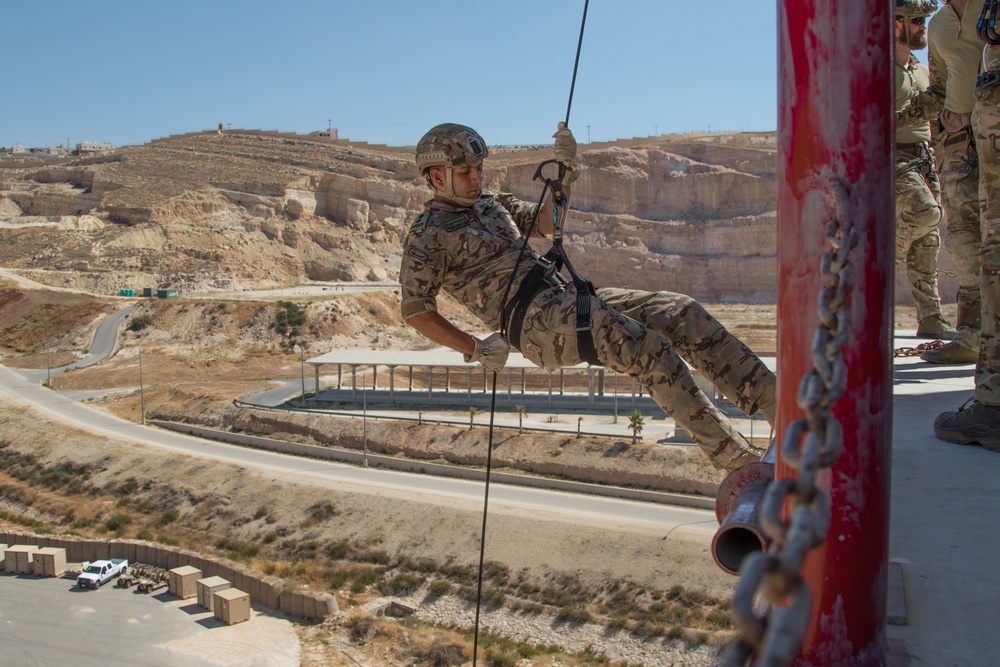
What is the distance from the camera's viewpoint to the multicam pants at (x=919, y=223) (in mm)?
11000

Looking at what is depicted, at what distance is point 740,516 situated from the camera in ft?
10.8

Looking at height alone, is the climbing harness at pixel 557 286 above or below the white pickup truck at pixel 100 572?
above

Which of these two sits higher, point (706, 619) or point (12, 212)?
point (12, 212)

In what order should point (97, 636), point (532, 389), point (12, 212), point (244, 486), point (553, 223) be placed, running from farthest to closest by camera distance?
point (12, 212), point (532, 389), point (244, 486), point (97, 636), point (553, 223)

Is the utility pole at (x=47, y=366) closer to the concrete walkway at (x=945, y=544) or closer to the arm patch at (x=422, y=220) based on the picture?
the arm patch at (x=422, y=220)

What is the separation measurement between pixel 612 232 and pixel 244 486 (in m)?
49.4

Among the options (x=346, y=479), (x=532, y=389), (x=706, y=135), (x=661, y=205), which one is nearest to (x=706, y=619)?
(x=346, y=479)

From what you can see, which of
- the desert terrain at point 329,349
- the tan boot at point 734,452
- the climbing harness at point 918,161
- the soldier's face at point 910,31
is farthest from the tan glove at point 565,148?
the desert terrain at point 329,349

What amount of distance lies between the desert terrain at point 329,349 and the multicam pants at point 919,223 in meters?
10.1

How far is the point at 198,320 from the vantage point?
176 feet

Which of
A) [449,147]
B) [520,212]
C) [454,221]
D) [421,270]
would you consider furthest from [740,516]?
[520,212]

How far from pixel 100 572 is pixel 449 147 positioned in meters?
24.6

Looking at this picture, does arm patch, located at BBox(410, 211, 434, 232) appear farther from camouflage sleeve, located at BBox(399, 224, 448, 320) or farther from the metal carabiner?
the metal carabiner

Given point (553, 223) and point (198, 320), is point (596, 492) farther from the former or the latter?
point (198, 320)
